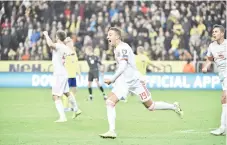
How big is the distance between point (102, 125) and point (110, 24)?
18.6 meters

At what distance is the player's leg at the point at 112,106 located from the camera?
12.0m

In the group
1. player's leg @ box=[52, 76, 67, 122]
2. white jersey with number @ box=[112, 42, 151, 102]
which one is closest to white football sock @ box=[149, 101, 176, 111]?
white jersey with number @ box=[112, 42, 151, 102]

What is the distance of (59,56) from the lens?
1554cm

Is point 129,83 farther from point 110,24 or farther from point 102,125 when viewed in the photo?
point 110,24

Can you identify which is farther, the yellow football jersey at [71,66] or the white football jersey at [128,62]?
the yellow football jersey at [71,66]

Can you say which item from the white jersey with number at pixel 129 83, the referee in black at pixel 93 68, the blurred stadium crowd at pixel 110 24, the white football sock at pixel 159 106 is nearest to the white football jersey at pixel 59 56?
the white jersey with number at pixel 129 83

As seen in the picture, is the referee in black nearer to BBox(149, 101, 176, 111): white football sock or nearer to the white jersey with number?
BBox(149, 101, 176, 111): white football sock

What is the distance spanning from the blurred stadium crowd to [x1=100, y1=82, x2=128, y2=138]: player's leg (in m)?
18.7

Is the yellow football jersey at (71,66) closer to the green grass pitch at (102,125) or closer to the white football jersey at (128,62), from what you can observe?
the green grass pitch at (102,125)

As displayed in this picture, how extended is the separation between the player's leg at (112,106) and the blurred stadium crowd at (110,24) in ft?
61.3

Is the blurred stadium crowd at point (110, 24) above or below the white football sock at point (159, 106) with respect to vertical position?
above

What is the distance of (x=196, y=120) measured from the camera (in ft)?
52.7

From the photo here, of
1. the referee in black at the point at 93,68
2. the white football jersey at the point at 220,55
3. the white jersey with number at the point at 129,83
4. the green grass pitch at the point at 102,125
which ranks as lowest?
the green grass pitch at the point at 102,125

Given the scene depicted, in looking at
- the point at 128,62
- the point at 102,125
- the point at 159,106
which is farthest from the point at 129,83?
the point at 102,125
